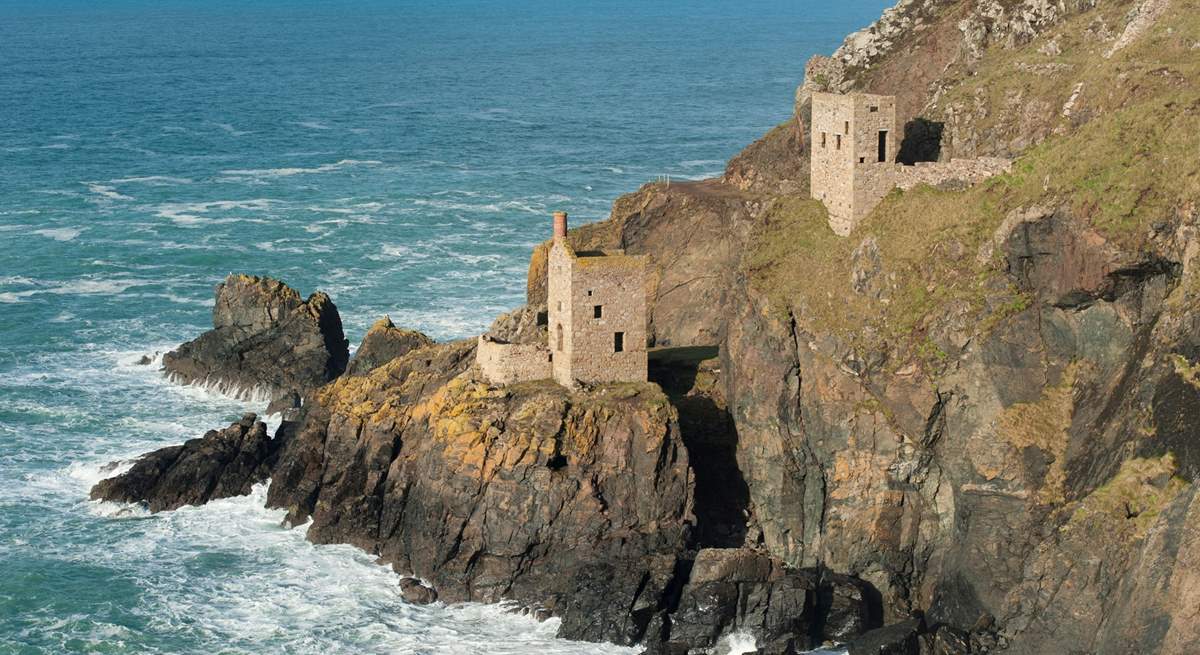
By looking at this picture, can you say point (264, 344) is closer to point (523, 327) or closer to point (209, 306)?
point (209, 306)

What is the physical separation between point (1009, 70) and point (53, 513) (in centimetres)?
5074

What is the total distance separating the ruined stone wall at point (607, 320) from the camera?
274ft

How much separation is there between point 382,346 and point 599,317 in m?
19.3

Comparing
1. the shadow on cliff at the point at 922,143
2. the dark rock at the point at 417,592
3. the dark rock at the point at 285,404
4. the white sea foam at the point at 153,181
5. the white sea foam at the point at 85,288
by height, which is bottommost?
the dark rock at the point at 417,592

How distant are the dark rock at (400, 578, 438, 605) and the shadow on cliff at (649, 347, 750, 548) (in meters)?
11.1

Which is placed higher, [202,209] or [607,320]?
[202,209]

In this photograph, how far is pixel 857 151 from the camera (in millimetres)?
86375

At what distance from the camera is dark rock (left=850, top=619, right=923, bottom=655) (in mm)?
73250

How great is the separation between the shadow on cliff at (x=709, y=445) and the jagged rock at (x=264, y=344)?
964 inches

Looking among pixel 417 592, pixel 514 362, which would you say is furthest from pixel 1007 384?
pixel 417 592

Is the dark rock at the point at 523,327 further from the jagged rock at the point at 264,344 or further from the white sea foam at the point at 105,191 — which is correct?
the white sea foam at the point at 105,191

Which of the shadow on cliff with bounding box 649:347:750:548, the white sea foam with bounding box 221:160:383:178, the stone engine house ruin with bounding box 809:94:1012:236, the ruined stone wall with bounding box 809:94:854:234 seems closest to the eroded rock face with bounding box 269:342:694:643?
the shadow on cliff with bounding box 649:347:750:548

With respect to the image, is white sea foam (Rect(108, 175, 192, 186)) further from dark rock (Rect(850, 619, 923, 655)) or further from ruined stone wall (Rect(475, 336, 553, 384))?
dark rock (Rect(850, 619, 923, 655))

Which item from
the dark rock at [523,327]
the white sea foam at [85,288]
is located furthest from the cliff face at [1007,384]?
the white sea foam at [85,288]
